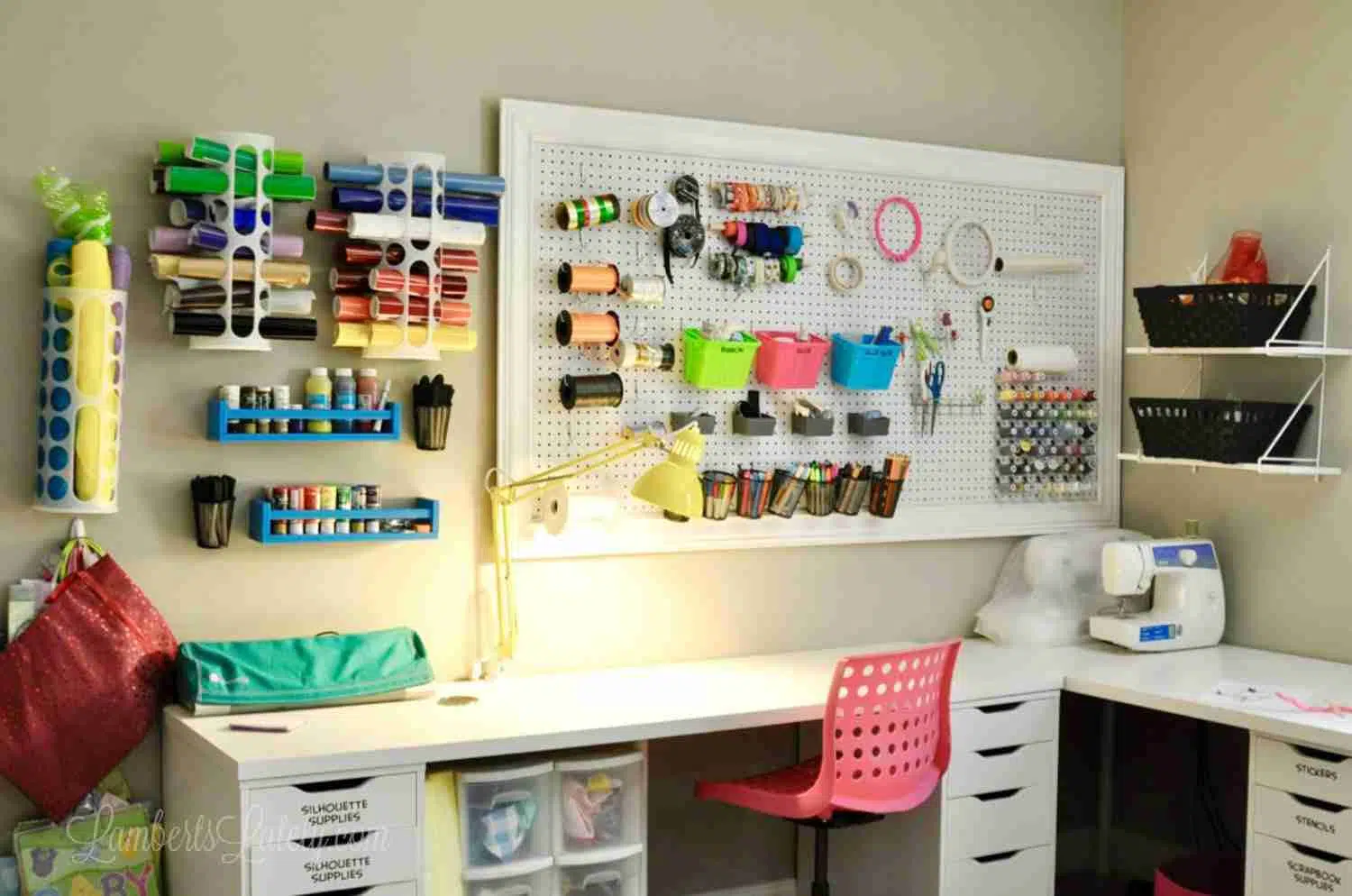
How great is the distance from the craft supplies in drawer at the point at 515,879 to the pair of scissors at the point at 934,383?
5.05 ft

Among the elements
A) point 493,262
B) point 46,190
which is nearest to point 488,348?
point 493,262

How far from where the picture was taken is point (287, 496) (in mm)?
3020

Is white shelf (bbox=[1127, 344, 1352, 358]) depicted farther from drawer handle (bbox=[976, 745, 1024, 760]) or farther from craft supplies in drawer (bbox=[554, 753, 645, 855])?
craft supplies in drawer (bbox=[554, 753, 645, 855])

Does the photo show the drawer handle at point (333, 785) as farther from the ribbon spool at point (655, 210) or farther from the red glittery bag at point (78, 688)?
the ribbon spool at point (655, 210)

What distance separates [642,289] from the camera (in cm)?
336

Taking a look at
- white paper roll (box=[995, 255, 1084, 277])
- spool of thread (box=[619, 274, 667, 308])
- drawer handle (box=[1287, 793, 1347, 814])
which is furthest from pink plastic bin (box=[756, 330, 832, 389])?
drawer handle (box=[1287, 793, 1347, 814])

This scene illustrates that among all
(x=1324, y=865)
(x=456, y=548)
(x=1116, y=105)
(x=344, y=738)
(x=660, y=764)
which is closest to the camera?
(x=344, y=738)

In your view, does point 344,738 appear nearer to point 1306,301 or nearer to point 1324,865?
point 1324,865

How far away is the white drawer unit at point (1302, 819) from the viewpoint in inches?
113

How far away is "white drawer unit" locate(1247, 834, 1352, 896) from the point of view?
2861mm

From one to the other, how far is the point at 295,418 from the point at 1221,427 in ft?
Answer: 6.88

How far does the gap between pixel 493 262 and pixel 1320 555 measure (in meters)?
2.05

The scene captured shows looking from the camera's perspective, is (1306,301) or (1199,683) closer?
(1199,683)

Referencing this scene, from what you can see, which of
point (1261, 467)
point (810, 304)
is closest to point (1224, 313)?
point (1261, 467)
